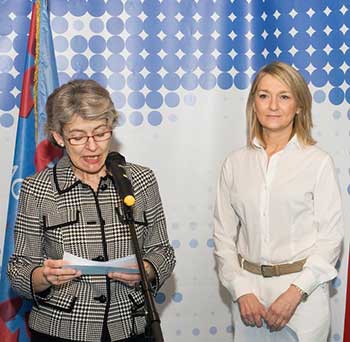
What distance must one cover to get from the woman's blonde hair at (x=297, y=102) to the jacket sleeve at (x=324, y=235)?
0.17 meters

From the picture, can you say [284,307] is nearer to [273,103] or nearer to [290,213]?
[290,213]

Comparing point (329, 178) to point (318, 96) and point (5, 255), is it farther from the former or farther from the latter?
point (5, 255)

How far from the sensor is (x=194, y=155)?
317 centimetres

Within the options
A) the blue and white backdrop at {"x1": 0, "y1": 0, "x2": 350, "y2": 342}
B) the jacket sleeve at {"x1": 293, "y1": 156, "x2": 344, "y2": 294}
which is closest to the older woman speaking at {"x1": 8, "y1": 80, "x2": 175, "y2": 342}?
the jacket sleeve at {"x1": 293, "y1": 156, "x2": 344, "y2": 294}

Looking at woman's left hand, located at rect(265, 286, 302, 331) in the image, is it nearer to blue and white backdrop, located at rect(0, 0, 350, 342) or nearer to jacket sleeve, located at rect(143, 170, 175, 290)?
jacket sleeve, located at rect(143, 170, 175, 290)

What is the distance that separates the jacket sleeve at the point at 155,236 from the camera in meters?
2.25

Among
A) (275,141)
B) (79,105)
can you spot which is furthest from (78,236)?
(275,141)

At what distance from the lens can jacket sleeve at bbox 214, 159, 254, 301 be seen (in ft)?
8.57

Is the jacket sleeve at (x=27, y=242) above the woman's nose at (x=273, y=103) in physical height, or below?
below

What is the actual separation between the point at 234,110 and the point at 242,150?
521mm

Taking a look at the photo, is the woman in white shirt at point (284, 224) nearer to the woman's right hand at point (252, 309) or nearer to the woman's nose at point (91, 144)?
the woman's right hand at point (252, 309)

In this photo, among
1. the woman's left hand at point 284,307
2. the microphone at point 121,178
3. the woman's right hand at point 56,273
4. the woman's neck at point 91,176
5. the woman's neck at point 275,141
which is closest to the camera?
the microphone at point 121,178

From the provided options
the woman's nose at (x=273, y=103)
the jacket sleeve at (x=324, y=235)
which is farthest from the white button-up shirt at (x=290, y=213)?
the woman's nose at (x=273, y=103)

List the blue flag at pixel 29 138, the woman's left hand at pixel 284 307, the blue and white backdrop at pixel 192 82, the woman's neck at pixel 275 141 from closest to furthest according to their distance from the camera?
1. the woman's left hand at pixel 284 307
2. the woman's neck at pixel 275 141
3. the blue flag at pixel 29 138
4. the blue and white backdrop at pixel 192 82
